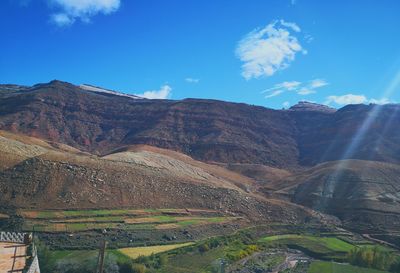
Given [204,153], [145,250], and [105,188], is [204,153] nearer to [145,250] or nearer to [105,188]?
[105,188]

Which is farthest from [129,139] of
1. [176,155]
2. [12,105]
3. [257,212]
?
[257,212]

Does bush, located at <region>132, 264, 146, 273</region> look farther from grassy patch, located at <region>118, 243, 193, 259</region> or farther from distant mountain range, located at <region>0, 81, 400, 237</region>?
distant mountain range, located at <region>0, 81, 400, 237</region>

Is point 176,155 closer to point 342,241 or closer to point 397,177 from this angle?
point 397,177

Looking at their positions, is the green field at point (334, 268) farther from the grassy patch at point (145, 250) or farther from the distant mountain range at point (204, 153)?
the distant mountain range at point (204, 153)

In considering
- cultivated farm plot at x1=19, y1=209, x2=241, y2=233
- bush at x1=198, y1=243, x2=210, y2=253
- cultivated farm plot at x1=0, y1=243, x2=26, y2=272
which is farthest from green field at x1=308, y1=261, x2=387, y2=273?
cultivated farm plot at x1=0, y1=243, x2=26, y2=272

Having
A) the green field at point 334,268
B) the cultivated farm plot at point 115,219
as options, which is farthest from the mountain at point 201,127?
the green field at point 334,268
